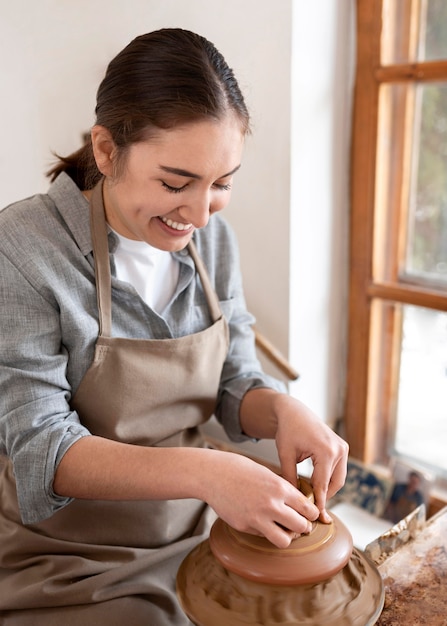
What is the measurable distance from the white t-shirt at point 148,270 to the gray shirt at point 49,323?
25mm

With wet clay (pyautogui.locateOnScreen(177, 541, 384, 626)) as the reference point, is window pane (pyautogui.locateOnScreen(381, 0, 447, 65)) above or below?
above

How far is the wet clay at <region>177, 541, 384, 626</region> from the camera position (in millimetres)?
967

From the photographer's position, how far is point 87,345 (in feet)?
4.09

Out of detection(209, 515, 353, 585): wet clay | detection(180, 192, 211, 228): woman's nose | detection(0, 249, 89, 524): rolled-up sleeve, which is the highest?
detection(180, 192, 211, 228): woman's nose

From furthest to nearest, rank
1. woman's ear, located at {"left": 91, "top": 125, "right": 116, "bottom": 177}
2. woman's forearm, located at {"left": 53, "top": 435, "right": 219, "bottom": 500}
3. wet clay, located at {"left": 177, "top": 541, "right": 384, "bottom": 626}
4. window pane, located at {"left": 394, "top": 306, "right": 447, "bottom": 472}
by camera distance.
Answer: window pane, located at {"left": 394, "top": 306, "right": 447, "bottom": 472}, woman's ear, located at {"left": 91, "top": 125, "right": 116, "bottom": 177}, woman's forearm, located at {"left": 53, "top": 435, "right": 219, "bottom": 500}, wet clay, located at {"left": 177, "top": 541, "right": 384, "bottom": 626}

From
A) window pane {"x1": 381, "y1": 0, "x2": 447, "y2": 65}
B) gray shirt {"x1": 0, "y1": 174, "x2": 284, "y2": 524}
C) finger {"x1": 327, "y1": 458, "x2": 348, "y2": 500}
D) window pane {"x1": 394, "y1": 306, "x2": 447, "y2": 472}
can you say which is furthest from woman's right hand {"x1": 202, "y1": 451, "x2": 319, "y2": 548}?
window pane {"x1": 381, "y1": 0, "x2": 447, "y2": 65}

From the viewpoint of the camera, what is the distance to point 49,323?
1.20 meters

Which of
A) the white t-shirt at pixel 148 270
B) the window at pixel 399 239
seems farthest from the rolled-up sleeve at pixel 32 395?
the window at pixel 399 239

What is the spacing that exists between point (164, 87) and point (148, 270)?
419mm

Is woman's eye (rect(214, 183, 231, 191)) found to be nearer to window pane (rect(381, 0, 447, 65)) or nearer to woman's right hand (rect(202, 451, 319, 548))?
woman's right hand (rect(202, 451, 319, 548))

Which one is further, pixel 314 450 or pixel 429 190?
pixel 429 190

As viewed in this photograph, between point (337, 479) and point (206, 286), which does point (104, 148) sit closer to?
point (206, 286)

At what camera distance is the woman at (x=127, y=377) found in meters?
1.11

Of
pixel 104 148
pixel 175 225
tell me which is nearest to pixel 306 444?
pixel 175 225
